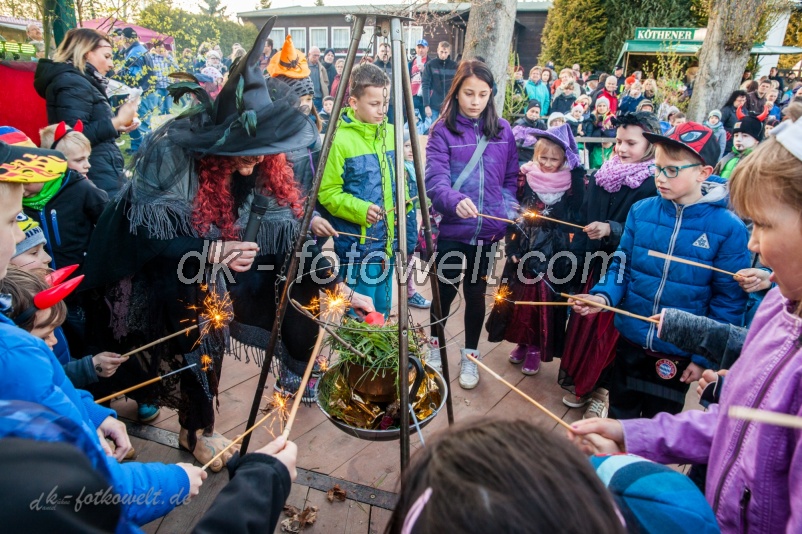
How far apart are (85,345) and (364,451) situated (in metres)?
1.63

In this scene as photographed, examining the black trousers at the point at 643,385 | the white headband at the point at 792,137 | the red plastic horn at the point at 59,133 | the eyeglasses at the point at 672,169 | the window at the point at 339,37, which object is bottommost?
the black trousers at the point at 643,385

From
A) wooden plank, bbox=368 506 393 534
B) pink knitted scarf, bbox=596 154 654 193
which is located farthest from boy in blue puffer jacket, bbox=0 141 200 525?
pink knitted scarf, bbox=596 154 654 193

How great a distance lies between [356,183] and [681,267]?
201cm

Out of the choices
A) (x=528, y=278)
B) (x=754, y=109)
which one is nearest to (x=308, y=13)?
(x=754, y=109)

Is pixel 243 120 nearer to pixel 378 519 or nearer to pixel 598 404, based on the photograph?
pixel 378 519

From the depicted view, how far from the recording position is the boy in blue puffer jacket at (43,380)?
49.7 inches

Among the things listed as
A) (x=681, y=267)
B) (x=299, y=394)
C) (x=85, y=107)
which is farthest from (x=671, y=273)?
(x=85, y=107)

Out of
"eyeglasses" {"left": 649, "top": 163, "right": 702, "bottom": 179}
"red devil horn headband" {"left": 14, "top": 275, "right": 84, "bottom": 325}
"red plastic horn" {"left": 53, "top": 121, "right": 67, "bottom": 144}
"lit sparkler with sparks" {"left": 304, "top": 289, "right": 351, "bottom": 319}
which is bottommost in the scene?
"lit sparkler with sparks" {"left": 304, "top": 289, "right": 351, "bottom": 319}

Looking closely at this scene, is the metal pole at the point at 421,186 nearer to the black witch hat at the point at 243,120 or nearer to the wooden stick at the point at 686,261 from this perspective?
the black witch hat at the point at 243,120

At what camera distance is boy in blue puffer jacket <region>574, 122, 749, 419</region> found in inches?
100

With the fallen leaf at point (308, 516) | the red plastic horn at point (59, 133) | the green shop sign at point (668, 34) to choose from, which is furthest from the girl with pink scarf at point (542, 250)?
the green shop sign at point (668, 34)

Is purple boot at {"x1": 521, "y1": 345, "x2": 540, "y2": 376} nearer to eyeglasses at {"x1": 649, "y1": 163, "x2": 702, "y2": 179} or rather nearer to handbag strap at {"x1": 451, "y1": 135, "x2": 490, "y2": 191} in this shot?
handbag strap at {"x1": 451, "y1": 135, "x2": 490, "y2": 191}

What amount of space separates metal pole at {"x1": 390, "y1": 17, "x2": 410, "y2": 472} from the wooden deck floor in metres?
0.41

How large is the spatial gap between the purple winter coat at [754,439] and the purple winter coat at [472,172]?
2112 millimetres
